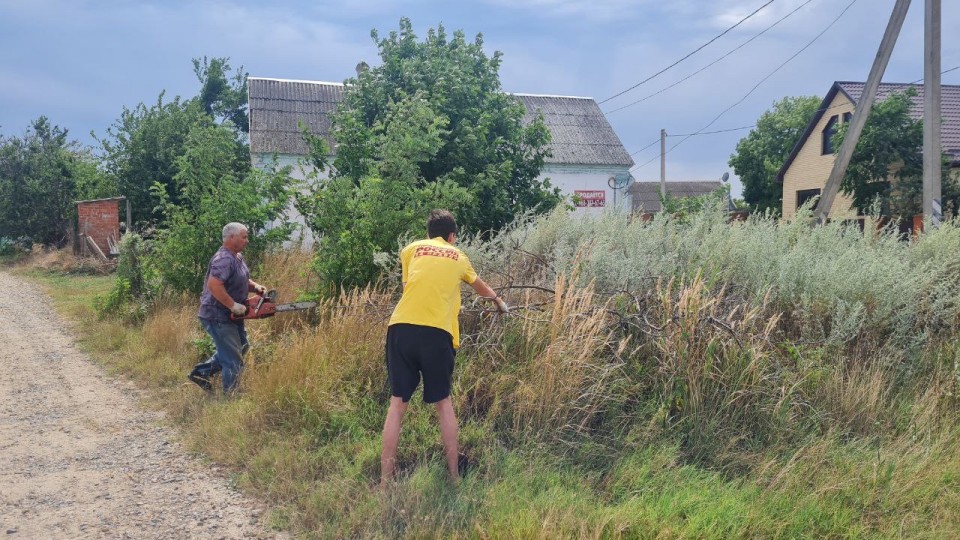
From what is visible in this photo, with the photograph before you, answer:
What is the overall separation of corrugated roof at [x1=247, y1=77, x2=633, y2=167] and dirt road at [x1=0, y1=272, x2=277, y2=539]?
14.7m

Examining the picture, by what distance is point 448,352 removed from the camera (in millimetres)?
4523

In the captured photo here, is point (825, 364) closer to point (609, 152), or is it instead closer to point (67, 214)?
point (609, 152)

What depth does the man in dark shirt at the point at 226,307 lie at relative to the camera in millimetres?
6633

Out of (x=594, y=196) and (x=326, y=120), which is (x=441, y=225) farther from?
(x=594, y=196)

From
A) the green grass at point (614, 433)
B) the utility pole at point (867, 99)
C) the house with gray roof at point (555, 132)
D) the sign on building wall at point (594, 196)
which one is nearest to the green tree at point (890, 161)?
the house with gray roof at point (555, 132)

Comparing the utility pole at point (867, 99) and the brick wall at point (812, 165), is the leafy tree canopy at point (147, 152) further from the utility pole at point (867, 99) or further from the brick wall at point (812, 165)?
the brick wall at point (812, 165)

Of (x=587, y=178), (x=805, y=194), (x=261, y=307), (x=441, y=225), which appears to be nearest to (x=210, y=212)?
(x=261, y=307)

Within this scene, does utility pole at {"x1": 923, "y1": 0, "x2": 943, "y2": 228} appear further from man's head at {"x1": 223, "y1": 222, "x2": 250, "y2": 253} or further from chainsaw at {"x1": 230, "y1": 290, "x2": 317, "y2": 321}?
man's head at {"x1": 223, "y1": 222, "x2": 250, "y2": 253}

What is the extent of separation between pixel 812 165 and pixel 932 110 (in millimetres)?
19877

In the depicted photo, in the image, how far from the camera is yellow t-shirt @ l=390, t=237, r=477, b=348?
175 inches

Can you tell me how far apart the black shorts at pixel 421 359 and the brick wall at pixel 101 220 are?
19369mm

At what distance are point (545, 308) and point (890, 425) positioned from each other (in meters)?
2.71

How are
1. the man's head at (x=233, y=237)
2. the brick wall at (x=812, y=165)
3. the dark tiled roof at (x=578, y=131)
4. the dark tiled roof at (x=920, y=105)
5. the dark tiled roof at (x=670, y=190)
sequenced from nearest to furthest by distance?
1. the man's head at (x=233, y=237)
2. the dark tiled roof at (x=920, y=105)
3. the dark tiled roof at (x=578, y=131)
4. the brick wall at (x=812, y=165)
5. the dark tiled roof at (x=670, y=190)

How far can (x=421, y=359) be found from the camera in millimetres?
4461
